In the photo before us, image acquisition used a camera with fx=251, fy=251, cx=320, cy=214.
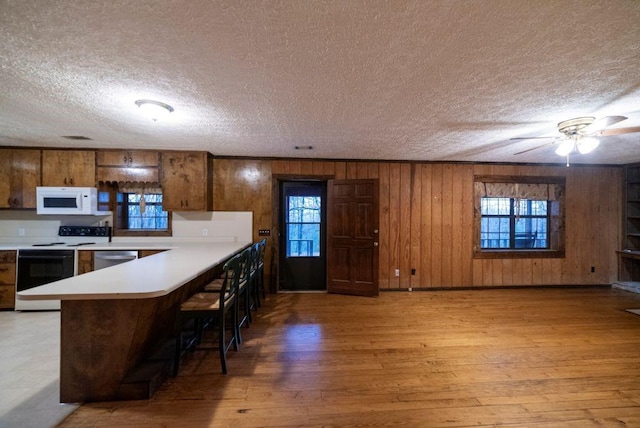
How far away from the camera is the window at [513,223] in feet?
15.5

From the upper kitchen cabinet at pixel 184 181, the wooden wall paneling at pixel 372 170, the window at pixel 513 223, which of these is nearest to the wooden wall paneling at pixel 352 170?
the wooden wall paneling at pixel 372 170

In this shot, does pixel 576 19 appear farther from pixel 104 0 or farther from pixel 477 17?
pixel 104 0

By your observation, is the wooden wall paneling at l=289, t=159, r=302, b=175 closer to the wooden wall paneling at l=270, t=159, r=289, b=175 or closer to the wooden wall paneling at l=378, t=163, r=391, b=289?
the wooden wall paneling at l=270, t=159, r=289, b=175

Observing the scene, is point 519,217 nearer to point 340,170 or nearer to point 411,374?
point 340,170

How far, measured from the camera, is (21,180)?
366 centimetres

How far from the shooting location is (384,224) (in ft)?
14.7

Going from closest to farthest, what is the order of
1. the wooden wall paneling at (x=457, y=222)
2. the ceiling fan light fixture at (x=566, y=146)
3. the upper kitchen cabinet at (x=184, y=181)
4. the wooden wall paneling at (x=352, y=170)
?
the ceiling fan light fixture at (x=566, y=146)
the upper kitchen cabinet at (x=184, y=181)
the wooden wall paneling at (x=352, y=170)
the wooden wall paneling at (x=457, y=222)

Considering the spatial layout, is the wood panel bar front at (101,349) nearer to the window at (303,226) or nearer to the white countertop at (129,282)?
the white countertop at (129,282)

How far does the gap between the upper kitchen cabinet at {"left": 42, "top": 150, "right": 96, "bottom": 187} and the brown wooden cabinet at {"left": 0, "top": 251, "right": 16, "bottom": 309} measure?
1104 millimetres

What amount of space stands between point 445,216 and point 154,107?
449 cm

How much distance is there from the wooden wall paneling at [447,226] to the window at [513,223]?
0.68 meters

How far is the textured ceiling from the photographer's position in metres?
1.20

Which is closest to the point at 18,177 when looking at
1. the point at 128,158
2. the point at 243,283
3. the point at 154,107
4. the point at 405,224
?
the point at 128,158

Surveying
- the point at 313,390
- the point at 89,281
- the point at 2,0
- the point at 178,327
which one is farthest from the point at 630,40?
the point at 89,281
